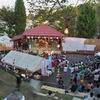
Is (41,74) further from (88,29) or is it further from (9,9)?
(9,9)

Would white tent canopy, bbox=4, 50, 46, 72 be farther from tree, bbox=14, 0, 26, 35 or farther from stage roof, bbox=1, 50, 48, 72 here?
tree, bbox=14, 0, 26, 35

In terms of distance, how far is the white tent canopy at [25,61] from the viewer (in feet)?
35.9

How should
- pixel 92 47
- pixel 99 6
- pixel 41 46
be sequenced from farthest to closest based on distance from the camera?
pixel 99 6
pixel 41 46
pixel 92 47

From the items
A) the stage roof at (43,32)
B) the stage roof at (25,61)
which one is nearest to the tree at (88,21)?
the stage roof at (43,32)

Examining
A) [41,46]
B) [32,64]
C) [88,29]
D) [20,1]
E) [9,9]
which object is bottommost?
[32,64]

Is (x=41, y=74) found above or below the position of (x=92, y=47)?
below

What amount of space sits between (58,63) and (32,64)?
377 cm

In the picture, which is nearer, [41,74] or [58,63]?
[41,74]

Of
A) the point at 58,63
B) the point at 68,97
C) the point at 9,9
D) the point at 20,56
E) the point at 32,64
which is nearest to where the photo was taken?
the point at 68,97

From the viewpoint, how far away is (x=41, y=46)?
24422 millimetres

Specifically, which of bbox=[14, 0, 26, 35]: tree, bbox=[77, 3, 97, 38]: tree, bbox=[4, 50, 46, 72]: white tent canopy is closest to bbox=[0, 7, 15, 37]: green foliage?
bbox=[14, 0, 26, 35]: tree

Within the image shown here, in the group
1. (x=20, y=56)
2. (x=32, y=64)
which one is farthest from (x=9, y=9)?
(x=32, y=64)

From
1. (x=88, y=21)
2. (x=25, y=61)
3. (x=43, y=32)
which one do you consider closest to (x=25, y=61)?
(x=25, y=61)

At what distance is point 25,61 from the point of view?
11.9m
